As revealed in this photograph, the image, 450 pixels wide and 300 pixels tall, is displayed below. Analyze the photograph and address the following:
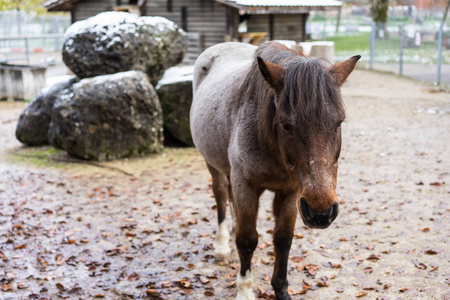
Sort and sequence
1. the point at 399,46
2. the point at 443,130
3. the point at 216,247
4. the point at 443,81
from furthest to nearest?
1. the point at 399,46
2. the point at 443,81
3. the point at 443,130
4. the point at 216,247

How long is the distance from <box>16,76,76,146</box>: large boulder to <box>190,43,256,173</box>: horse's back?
5287mm

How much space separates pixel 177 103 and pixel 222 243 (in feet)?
15.5

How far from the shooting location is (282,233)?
3.79m

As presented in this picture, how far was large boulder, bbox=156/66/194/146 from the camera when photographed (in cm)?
905

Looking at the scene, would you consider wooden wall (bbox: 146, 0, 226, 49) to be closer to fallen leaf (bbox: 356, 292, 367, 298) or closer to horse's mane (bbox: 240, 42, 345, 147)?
fallen leaf (bbox: 356, 292, 367, 298)

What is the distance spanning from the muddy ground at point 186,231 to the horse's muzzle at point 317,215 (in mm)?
1482

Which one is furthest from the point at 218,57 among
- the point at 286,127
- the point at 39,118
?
the point at 39,118

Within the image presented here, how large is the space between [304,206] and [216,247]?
7.32ft

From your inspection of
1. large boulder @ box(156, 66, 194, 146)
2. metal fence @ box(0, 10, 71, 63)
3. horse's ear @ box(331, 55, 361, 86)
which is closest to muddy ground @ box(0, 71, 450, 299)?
large boulder @ box(156, 66, 194, 146)

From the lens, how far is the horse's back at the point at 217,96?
3.97m

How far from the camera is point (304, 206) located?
2.78 meters

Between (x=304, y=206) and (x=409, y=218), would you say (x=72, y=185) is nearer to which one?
(x=409, y=218)

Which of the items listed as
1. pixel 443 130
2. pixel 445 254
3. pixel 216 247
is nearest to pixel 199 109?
pixel 216 247

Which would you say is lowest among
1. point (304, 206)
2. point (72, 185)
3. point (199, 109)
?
point (72, 185)
